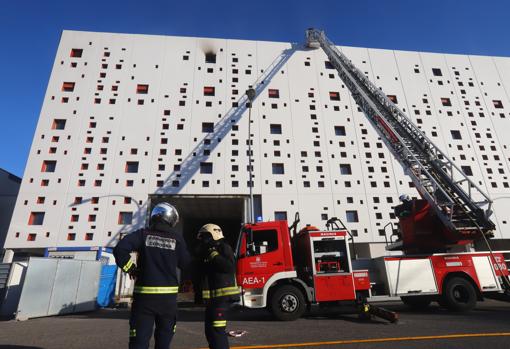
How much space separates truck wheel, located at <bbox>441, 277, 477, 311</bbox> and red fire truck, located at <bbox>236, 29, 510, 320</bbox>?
0.08 feet

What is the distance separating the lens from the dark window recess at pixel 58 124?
21.7 m

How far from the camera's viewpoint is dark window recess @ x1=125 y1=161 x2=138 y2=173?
21081 millimetres

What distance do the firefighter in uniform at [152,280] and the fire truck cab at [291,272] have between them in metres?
4.88

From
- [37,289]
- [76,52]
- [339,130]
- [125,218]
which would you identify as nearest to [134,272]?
[37,289]

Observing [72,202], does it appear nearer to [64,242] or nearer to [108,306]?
[64,242]

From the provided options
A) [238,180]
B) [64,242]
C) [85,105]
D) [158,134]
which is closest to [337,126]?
[238,180]

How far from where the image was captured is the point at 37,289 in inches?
410

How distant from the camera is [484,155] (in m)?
24.0

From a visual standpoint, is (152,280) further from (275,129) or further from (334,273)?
(275,129)

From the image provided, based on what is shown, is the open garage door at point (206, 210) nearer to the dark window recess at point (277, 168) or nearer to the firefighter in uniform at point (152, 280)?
the dark window recess at point (277, 168)

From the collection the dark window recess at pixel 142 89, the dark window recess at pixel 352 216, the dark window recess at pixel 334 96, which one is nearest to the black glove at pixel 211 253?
the dark window recess at pixel 352 216

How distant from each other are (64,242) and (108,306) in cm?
680

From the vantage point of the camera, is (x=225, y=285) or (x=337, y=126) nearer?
(x=225, y=285)

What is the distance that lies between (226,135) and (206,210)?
6807 mm
